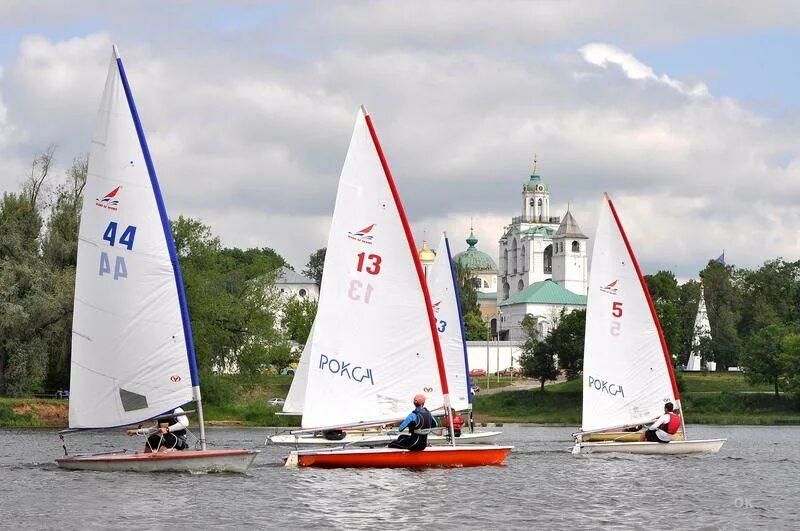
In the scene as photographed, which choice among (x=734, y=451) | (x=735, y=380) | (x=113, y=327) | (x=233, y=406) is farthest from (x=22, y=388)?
(x=735, y=380)

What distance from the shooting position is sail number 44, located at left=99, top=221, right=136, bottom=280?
118 ft

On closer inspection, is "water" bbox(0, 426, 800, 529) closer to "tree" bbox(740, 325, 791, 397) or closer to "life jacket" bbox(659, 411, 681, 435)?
"life jacket" bbox(659, 411, 681, 435)

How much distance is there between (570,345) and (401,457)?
9384 cm

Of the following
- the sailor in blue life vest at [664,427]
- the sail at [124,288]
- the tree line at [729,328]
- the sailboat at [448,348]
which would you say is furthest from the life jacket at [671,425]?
the tree line at [729,328]

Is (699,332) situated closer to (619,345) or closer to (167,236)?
(619,345)

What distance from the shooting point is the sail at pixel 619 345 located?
48562mm

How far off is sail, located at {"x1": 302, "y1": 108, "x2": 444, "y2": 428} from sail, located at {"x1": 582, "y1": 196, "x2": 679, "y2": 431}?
11989 millimetres

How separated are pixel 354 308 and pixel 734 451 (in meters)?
26.9

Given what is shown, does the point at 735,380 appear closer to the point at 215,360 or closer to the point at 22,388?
the point at 215,360

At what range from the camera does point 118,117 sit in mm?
35469

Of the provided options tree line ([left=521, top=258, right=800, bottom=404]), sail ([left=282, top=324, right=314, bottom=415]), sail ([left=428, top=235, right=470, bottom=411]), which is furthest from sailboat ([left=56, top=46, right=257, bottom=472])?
tree line ([left=521, top=258, right=800, bottom=404])

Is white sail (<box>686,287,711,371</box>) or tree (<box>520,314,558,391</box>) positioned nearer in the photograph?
tree (<box>520,314,558,391</box>)

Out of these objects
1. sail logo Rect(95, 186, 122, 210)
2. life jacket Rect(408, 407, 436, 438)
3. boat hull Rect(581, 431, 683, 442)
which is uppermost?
sail logo Rect(95, 186, 122, 210)

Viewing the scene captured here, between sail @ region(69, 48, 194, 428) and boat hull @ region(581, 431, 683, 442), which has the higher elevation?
sail @ region(69, 48, 194, 428)
